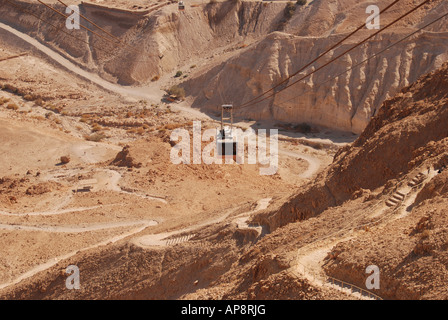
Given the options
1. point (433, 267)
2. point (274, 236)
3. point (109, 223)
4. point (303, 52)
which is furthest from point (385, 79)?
point (433, 267)

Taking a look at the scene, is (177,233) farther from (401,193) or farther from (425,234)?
(425,234)

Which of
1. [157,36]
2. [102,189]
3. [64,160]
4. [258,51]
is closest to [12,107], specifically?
[64,160]

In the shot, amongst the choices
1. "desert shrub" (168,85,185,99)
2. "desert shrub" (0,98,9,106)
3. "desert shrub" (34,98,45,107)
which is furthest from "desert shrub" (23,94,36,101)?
"desert shrub" (168,85,185,99)

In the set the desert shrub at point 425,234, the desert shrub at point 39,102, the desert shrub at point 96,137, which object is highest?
the desert shrub at point 425,234

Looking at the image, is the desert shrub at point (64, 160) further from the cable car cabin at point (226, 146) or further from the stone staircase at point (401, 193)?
the stone staircase at point (401, 193)

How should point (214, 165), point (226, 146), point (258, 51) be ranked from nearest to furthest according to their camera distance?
point (214, 165) → point (226, 146) → point (258, 51)

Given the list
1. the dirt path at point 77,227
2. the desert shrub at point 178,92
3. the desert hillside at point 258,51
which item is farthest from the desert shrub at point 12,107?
the dirt path at point 77,227

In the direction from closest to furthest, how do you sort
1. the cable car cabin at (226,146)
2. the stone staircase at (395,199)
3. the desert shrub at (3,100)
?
the stone staircase at (395,199) → the cable car cabin at (226,146) → the desert shrub at (3,100)

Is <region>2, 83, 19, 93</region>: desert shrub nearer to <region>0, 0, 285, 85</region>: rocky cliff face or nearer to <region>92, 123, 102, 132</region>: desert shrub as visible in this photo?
<region>0, 0, 285, 85</region>: rocky cliff face

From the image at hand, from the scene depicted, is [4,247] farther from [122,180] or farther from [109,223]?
[122,180]
